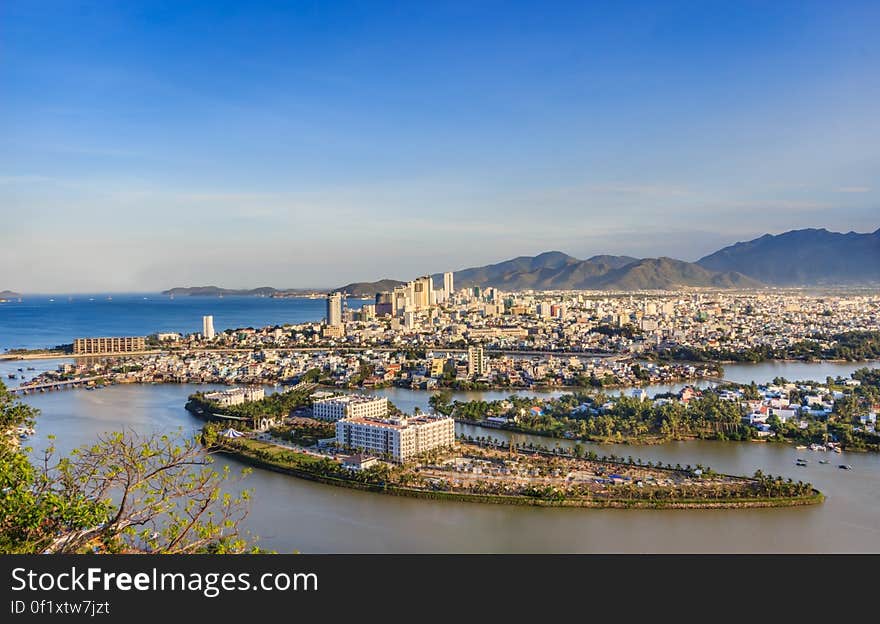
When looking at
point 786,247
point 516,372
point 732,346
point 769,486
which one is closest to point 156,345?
point 516,372

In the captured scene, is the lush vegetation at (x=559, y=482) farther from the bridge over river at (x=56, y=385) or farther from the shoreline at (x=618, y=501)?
the bridge over river at (x=56, y=385)

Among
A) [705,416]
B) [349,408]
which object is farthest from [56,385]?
[705,416]

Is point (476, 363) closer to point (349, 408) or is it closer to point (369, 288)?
point (349, 408)

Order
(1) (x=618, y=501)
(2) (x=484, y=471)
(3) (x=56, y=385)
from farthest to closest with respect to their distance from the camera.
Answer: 1. (3) (x=56, y=385)
2. (2) (x=484, y=471)
3. (1) (x=618, y=501)

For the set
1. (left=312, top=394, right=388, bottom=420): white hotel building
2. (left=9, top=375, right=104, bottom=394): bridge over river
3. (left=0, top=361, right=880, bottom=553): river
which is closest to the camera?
(left=0, top=361, right=880, bottom=553): river

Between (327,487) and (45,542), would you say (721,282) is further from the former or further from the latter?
(45,542)

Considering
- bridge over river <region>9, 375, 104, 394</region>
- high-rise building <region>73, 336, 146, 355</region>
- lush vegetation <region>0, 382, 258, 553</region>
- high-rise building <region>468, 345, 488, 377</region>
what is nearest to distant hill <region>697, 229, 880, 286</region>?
high-rise building <region>468, 345, 488, 377</region>

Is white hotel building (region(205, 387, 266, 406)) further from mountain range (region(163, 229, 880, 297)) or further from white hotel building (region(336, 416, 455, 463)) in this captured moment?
mountain range (region(163, 229, 880, 297))
